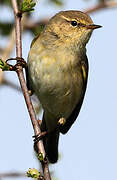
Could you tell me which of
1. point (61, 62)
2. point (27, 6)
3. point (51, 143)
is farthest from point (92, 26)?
point (51, 143)

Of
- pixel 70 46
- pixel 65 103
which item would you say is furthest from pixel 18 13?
pixel 65 103

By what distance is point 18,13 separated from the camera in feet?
12.7

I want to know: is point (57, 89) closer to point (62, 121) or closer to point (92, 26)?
point (62, 121)

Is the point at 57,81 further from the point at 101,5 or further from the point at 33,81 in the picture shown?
the point at 101,5

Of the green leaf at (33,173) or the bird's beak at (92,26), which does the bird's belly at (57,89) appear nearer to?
the bird's beak at (92,26)

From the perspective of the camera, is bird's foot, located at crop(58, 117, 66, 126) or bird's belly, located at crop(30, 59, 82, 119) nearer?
bird's belly, located at crop(30, 59, 82, 119)

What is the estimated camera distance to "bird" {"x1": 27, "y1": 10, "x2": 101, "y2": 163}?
489 centimetres

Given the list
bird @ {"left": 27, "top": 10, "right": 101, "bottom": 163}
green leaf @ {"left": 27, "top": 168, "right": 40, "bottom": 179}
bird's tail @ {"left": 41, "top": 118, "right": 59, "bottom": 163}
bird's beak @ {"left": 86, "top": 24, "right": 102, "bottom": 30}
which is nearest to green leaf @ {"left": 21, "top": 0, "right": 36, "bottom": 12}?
bird @ {"left": 27, "top": 10, "right": 101, "bottom": 163}

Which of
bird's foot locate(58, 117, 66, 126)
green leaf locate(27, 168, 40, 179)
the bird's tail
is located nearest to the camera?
green leaf locate(27, 168, 40, 179)

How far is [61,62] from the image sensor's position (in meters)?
4.93

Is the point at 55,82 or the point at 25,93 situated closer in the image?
the point at 25,93

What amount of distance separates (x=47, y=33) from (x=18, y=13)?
4.42 ft

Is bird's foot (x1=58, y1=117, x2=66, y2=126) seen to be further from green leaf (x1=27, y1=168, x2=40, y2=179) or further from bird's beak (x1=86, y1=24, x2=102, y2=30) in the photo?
green leaf (x1=27, y1=168, x2=40, y2=179)

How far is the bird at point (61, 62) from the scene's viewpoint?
489 cm
